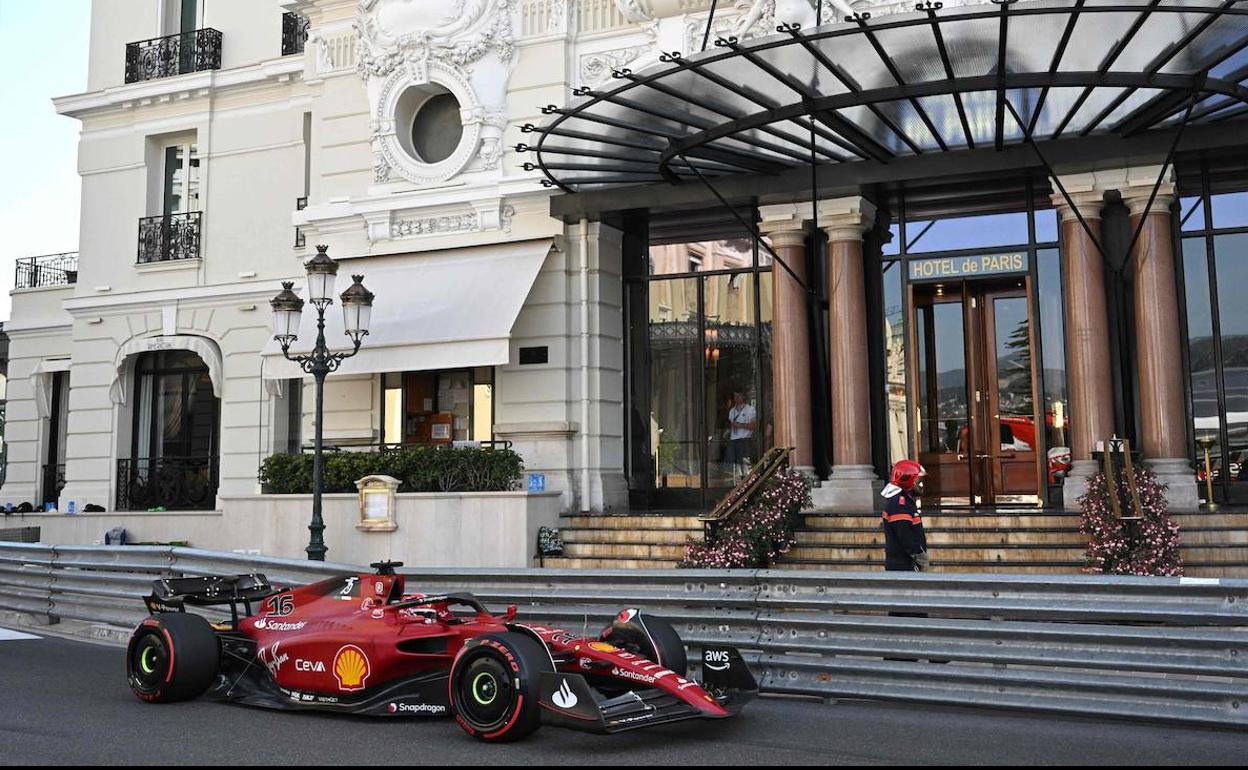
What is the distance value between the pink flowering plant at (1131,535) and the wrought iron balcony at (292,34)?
15.3 meters

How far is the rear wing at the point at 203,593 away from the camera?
29.4 feet

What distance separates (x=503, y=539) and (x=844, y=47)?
24.8ft

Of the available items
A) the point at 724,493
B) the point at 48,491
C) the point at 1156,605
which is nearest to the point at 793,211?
the point at 724,493

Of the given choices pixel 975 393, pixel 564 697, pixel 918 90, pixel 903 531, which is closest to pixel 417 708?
pixel 564 697

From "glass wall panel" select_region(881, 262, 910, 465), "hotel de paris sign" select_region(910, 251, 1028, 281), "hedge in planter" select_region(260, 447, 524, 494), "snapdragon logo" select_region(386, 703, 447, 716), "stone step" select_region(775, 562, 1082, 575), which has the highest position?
"hotel de paris sign" select_region(910, 251, 1028, 281)

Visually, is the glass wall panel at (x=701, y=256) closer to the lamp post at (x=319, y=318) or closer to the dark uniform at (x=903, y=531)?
the lamp post at (x=319, y=318)

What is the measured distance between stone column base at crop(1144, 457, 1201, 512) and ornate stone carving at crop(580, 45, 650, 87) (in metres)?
8.81

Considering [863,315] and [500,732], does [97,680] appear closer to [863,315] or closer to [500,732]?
[500,732]

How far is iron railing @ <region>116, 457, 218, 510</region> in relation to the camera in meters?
22.0

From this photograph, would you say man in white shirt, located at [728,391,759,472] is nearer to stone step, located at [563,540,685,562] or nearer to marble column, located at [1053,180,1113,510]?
stone step, located at [563,540,685,562]

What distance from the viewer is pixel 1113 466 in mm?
13711

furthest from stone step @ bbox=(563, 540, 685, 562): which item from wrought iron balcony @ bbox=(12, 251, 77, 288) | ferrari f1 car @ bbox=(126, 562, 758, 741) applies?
wrought iron balcony @ bbox=(12, 251, 77, 288)

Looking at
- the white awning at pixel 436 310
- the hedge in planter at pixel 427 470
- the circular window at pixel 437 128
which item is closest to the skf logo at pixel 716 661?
the hedge in planter at pixel 427 470

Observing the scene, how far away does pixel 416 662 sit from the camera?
Answer: 7.63 meters
